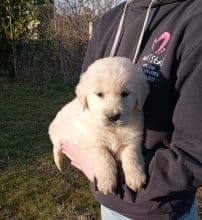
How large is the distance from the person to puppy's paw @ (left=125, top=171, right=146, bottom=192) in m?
0.03

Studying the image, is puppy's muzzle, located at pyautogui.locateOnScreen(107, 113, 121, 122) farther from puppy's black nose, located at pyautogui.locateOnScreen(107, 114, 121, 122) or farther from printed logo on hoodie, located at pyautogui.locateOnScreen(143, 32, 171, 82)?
printed logo on hoodie, located at pyautogui.locateOnScreen(143, 32, 171, 82)

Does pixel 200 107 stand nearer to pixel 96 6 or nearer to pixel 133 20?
pixel 133 20

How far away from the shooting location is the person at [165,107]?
1965 mm

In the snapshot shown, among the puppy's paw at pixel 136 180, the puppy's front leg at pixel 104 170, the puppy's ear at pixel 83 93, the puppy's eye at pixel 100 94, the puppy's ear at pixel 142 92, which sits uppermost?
the puppy's ear at pixel 142 92

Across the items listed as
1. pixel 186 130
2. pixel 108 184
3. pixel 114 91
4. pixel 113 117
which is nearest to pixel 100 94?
pixel 114 91

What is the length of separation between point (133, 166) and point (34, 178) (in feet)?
11.9

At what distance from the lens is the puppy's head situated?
231 centimetres

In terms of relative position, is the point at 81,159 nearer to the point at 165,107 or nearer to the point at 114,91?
the point at 114,91

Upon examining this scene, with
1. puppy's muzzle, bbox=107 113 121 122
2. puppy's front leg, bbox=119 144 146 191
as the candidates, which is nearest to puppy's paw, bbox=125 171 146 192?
puppy's front leg, bbox=119 144 146 191

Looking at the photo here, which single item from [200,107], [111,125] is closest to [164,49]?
[200,107]

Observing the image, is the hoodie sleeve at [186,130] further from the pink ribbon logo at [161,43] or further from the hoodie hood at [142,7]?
the hoodie hood at [142,7]

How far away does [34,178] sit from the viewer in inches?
225

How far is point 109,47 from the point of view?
259 cm

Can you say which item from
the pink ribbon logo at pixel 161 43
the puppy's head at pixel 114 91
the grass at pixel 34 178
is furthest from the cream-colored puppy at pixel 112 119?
the grass at pixel 34 178
